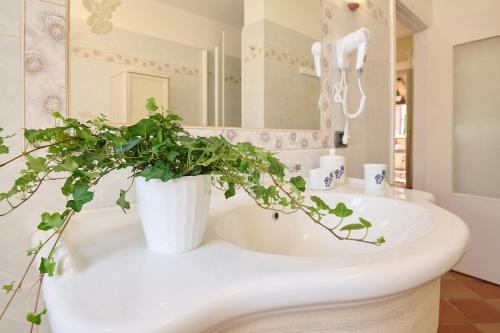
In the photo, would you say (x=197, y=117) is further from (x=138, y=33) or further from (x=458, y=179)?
(x=458, y=179)

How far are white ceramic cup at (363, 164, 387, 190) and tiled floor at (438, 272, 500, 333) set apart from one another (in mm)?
926

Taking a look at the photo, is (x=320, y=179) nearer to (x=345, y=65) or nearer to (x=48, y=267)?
(x=345, y=65)

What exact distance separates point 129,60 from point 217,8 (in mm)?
366

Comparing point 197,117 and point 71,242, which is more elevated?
point 197,117

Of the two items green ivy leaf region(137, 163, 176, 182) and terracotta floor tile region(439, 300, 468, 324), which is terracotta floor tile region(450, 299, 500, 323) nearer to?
terracotta floor tile region(439, 300, 468, 324)

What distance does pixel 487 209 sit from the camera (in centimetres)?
190

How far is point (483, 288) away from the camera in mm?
1829

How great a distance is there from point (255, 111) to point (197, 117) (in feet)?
0.85

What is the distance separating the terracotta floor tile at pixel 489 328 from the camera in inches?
55.4

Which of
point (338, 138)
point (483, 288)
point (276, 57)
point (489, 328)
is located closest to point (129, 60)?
point (276, 57)

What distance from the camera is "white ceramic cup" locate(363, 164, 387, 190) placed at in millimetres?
1010

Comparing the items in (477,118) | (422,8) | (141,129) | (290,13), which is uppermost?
(422,8)

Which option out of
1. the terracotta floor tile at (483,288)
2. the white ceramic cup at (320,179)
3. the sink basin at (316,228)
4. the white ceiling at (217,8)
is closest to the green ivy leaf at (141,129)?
the sink basin at (316,228)

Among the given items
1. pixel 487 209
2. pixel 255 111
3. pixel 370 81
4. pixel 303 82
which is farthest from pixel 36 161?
pixel 487 209
